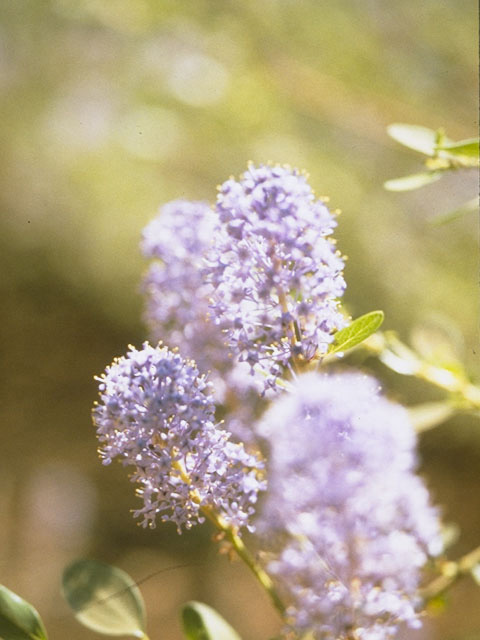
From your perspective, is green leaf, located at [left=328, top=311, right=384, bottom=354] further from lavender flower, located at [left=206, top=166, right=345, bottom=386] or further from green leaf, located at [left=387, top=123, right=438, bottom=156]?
green leaf, located at [left=387, top=123, right=438, bottom=156]

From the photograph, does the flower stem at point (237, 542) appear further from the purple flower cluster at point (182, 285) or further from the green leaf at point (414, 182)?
the green leaf at point (414, 182)

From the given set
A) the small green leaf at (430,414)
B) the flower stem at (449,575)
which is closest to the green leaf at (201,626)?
the flower stem at (449,575)

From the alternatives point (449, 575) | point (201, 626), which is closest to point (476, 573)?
point (449, 575)

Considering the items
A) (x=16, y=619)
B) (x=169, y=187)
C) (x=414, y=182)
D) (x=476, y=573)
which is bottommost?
(x=476, y=573)

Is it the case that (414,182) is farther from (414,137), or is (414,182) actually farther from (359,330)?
(359,330)

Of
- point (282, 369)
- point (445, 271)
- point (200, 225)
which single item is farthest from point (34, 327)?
point (282, 369)
